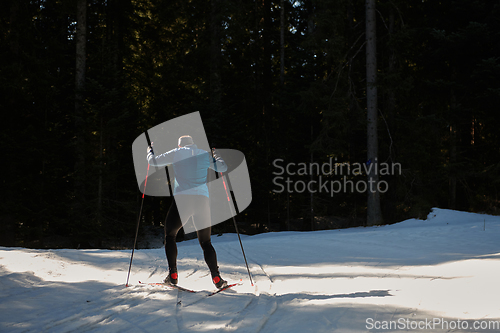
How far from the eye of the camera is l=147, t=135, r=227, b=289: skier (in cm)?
435

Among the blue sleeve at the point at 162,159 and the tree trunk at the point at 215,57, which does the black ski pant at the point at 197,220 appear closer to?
the blue sleeve at the point at 162,159

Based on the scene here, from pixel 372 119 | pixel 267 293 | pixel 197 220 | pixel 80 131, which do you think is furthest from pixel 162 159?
pixel 372 119

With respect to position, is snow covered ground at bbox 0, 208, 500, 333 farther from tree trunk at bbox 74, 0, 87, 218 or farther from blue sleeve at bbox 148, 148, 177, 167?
tree trunk at bbox 74, 0, 87, 218

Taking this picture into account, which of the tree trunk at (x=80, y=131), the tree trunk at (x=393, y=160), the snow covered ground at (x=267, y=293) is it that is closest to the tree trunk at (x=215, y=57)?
the tree trunk at (x=80, y=131)

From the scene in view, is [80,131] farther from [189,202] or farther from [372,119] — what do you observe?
[372,119]

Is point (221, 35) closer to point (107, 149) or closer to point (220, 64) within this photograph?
point (220, 64)

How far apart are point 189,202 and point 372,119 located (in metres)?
13.0

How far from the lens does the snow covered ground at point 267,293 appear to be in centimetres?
315

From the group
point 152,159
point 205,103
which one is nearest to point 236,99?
point 205,103

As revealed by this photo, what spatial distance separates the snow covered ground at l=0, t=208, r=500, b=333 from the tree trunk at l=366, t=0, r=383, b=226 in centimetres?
799

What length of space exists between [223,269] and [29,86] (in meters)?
12.5

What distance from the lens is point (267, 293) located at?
14.1 ft

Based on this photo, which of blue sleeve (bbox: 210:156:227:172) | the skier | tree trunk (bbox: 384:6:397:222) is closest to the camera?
the skier

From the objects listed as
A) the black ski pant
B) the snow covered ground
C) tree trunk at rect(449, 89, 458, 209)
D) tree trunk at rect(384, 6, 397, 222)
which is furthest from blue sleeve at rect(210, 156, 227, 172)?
tree trunk at rect(384, 6, 397, 222)
